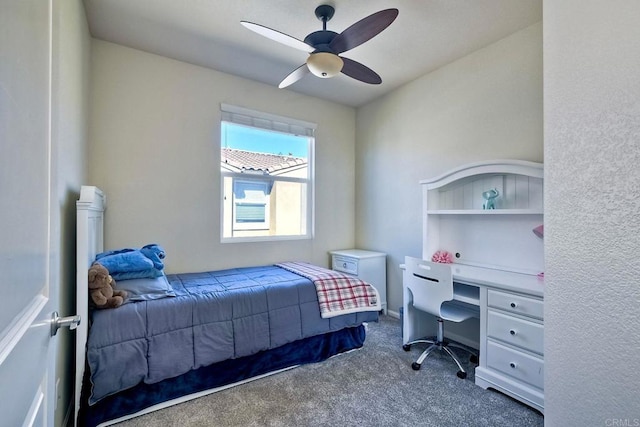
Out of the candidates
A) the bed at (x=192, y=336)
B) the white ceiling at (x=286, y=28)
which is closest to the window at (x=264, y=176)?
the white ceiling at (x=286, y=28)

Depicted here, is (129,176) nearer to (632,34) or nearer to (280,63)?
(280,63)

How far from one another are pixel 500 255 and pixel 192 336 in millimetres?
2489

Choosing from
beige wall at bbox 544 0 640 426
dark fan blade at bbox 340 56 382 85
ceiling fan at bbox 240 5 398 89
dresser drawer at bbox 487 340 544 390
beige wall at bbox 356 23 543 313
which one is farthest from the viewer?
beige wall at bbox 356 23 543 313

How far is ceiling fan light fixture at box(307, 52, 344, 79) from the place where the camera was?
205 cm

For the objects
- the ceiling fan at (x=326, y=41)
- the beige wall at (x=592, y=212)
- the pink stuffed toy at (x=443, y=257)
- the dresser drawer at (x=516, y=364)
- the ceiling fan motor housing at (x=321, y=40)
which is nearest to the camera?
the beige wall at (x=592, y=212)

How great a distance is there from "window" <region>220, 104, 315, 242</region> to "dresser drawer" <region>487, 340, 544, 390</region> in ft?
7.60

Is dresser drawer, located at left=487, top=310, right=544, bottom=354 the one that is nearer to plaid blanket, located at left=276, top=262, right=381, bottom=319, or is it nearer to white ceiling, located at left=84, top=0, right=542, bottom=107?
plaid blanket, located at left=276, top=262, right=381, bottom=319

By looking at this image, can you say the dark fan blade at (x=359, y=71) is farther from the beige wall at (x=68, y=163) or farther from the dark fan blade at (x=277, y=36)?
the beige wall at (x=68, y=163)

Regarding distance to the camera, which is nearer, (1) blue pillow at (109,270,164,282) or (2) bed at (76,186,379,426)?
(2) bed at (76,186,379,426)

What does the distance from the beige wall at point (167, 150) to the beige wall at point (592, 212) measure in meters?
2.91

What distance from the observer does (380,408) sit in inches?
74.2

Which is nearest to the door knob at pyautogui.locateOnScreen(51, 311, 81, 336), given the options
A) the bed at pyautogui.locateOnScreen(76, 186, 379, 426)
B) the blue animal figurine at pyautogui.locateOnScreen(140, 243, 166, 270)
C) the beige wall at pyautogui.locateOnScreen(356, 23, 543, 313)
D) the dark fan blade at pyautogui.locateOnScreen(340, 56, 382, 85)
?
the bed at pyautogui.locateOnScreen(76, 186, 379, 426)

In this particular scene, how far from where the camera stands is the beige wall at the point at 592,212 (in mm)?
712

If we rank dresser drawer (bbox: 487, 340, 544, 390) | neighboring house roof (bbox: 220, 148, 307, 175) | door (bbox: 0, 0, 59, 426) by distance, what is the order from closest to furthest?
door (bbox: 0, 0, 59, 426) < dresser drawer (bbox: 487, 340, 544, 390) < neighboring house roof (bbox: 220, 148, 307, 175)
